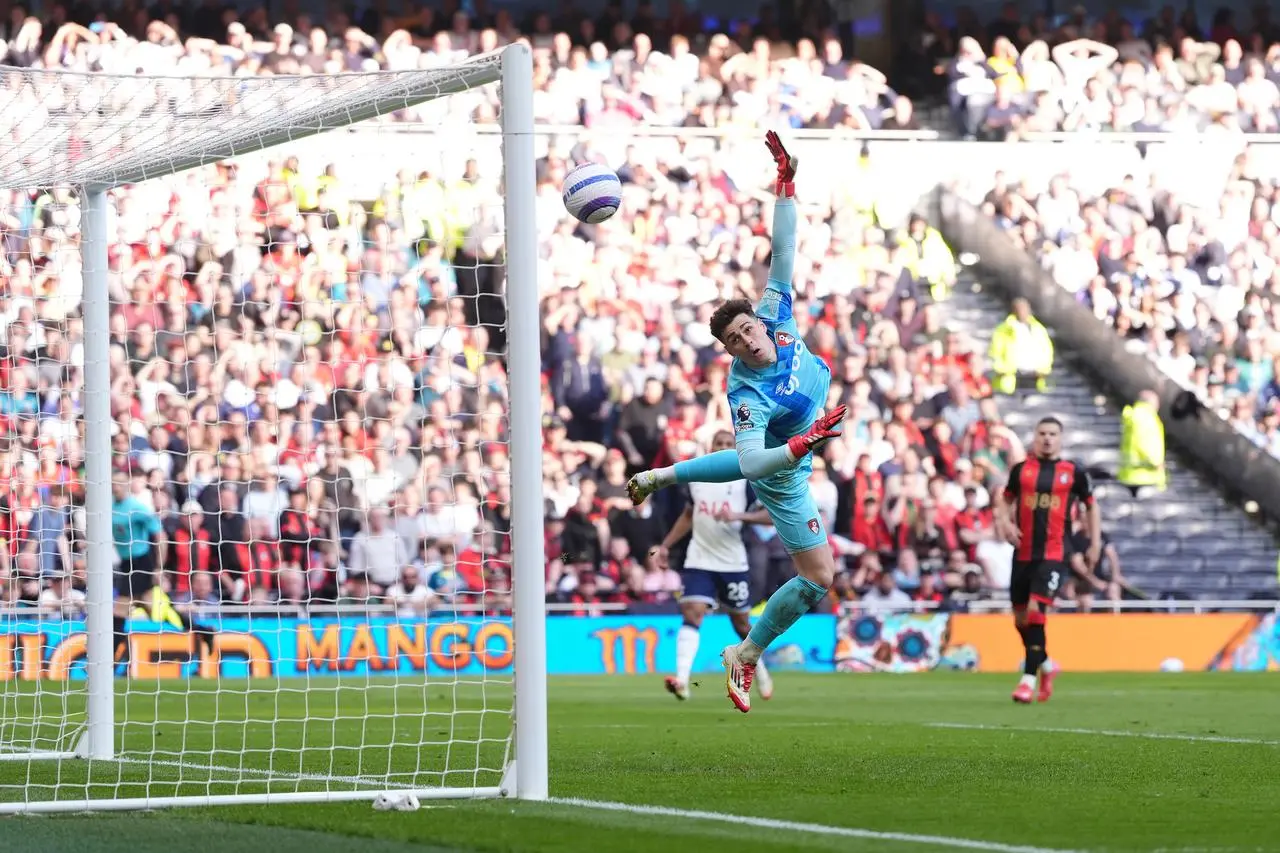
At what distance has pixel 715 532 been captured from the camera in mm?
16500

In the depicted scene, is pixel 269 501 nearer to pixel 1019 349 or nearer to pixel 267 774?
pixel 1019 349

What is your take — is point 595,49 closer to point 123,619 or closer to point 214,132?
point 123,619

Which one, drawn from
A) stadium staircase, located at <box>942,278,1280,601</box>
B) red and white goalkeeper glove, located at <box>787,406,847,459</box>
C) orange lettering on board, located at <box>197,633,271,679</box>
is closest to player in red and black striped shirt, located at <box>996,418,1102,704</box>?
red and white goalkeeper glove, located at <box>787,406,847,459</box>

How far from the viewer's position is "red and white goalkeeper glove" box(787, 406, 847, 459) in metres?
8.51

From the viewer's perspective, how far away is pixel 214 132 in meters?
10.1

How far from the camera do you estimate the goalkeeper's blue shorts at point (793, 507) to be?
989cm

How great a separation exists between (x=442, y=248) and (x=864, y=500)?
5.49 metres

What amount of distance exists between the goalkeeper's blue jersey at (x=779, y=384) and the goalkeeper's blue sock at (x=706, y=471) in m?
0.14

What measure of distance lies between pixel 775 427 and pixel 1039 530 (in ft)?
20.6

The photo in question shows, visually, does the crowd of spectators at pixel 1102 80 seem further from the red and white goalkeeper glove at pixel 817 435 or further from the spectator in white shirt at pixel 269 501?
the red and white goalkeeper glove at pixel 817 435

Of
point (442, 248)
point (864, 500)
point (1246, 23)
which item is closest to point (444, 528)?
point (442, 248)

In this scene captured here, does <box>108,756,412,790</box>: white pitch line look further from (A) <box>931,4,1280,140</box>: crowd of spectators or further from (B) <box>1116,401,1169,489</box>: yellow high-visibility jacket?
(A) <box>931,4,1280,140</box>: crowd of spectators

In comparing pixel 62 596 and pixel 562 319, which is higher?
pixel 562 319

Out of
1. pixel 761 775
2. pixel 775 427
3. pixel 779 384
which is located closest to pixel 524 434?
pixel 779 384
